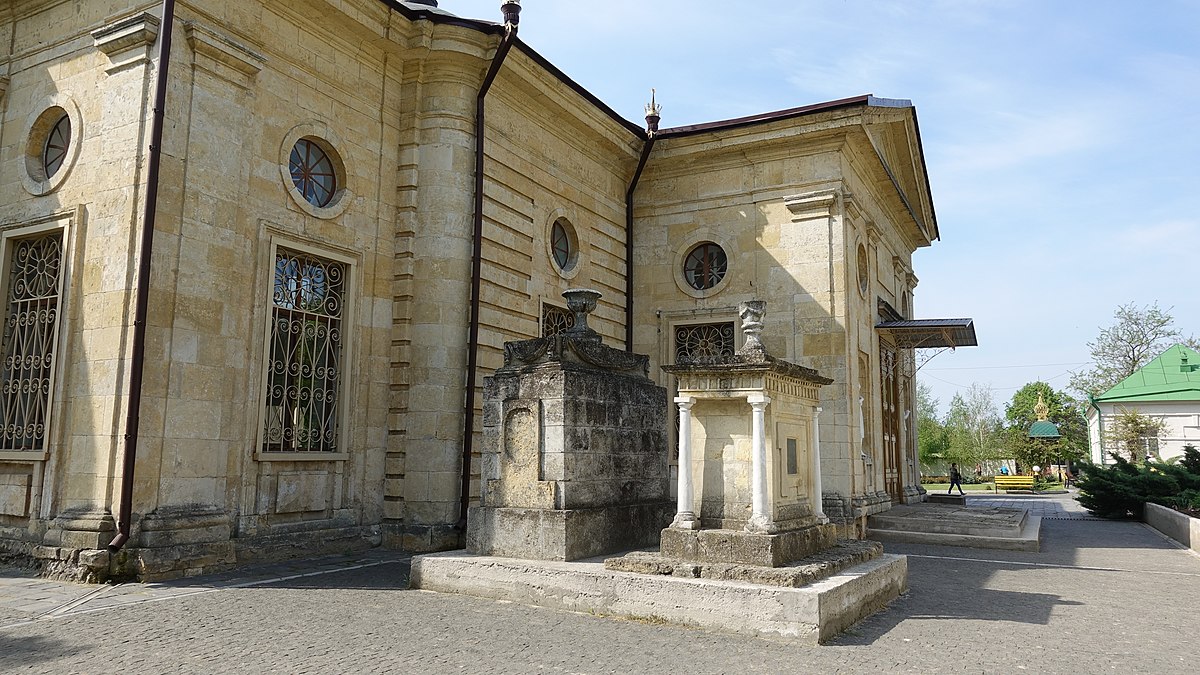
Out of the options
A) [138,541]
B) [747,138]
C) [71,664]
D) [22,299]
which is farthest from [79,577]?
[747,138]

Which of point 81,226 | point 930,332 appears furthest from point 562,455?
point 930,332

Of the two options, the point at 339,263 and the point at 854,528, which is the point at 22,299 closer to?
the point at 339,263

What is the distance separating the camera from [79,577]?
833cm

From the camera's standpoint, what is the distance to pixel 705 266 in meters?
16.7

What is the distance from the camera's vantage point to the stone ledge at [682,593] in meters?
6.38

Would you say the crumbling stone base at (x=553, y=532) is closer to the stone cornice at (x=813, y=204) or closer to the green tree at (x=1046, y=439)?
the stone cornice at (x=813, y=204)

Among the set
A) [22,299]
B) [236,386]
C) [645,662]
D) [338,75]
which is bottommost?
[645,662]

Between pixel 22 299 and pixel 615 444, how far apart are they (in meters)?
7.71

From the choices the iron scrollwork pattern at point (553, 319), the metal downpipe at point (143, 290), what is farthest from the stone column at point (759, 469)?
the iron scrollwork pattern at point (553, 319)

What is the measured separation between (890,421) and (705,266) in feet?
21.6

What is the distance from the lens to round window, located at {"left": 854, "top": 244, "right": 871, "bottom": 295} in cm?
1689

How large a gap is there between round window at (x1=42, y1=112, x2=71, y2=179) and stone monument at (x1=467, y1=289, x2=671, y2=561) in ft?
21.0

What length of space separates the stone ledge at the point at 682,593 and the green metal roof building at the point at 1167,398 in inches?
1509

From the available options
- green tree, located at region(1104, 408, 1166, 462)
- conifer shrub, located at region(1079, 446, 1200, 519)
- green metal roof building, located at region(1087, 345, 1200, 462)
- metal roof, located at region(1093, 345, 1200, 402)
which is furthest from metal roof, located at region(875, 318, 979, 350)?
metal roof, located at region(1093, 345, 1200, 402)
